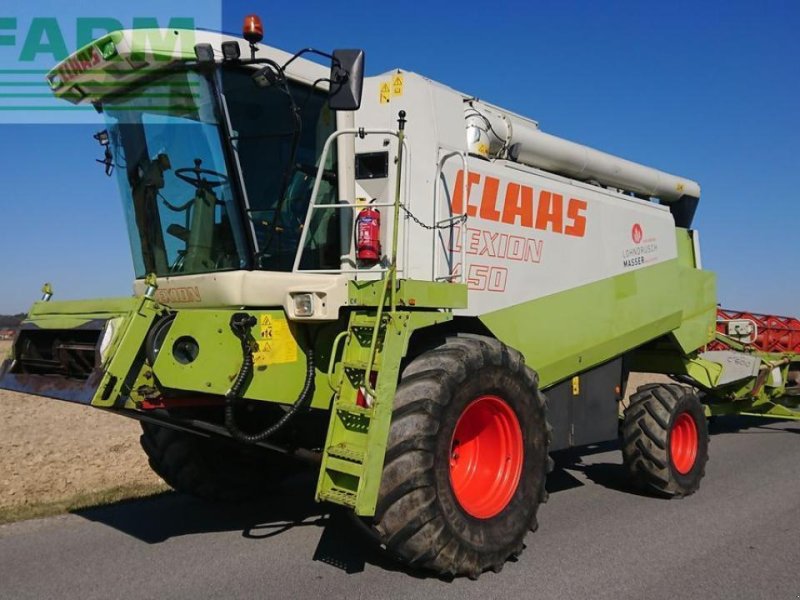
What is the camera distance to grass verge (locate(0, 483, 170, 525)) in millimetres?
5359

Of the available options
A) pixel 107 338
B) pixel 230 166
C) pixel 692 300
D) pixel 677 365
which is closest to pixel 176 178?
pixel 230 166

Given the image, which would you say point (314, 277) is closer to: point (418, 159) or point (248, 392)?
point (248, 392)

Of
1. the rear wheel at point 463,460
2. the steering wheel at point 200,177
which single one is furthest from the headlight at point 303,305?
the steering wheel at point 200,177

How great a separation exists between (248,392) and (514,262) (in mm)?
2218

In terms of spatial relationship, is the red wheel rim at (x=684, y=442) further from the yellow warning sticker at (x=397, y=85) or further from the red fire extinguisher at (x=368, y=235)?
the yellow warning sticker at (x=397, y=85)

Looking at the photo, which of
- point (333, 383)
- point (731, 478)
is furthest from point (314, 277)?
point (731, 478)

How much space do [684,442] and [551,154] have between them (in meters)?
3.06

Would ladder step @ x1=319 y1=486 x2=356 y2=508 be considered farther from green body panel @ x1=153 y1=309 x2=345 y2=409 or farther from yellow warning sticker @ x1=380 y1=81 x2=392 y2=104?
yellow warning sticker @ x1=380 y1=81 x2=392 y2=104

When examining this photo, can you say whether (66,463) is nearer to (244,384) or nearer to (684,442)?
(244,384)

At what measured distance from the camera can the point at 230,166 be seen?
429 centimetres

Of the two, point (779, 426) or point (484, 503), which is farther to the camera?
point (779, 426)

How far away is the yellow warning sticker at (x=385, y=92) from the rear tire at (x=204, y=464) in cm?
273

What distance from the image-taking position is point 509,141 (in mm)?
5520

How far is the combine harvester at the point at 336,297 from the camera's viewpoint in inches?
151
